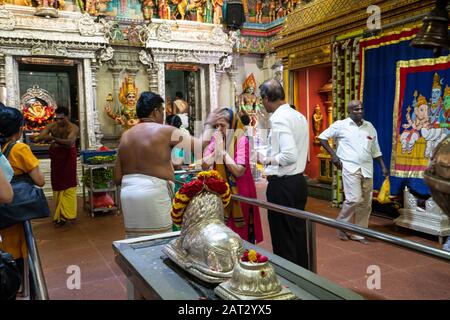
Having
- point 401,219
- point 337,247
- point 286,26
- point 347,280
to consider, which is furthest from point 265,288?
point 286,26

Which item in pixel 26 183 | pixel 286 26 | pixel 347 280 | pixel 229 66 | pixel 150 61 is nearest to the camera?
pixel 26 183

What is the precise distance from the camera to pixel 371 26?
5.24 m

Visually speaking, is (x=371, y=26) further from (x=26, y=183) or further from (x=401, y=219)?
(x=26, y=183)

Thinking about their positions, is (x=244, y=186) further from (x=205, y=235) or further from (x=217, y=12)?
(x=217, y=12)

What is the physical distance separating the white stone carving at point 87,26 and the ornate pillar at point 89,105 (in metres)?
0.57

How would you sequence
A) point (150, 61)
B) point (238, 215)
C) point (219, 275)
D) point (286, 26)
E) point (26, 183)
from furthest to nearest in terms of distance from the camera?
point (150, 61)
point (286, 26)
point (238, 215)
point (26, 183)
point (219, 275)

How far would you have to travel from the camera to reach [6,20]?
731cm

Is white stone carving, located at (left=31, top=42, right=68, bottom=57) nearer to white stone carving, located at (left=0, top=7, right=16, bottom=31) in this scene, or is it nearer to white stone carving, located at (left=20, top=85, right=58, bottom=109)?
white stone carving, located at (left=0, top=7, right=16, bottom=31)

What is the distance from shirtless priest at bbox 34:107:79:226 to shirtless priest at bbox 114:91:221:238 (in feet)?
10.1

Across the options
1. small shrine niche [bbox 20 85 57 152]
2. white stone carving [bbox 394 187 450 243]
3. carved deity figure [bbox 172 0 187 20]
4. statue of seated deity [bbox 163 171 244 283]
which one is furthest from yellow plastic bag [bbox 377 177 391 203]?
small shrine niche [bbox 20 85 57 152]

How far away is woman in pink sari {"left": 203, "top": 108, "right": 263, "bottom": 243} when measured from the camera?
121 inches

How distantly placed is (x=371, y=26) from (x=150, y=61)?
5321 millimetres

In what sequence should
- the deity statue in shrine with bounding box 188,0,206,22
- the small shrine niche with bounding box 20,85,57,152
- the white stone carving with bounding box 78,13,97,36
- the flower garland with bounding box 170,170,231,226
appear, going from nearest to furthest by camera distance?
the flower garland with bounding box 170,170,231,226, the white stone carving with bounding box 78,13,97,36, the small shrine niche with bounding box 20,85,57,152, the deity statue in shrine with bounding box 188,0,206,22

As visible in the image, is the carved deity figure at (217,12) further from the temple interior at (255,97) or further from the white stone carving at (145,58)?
the white stone carving at (145,58)
